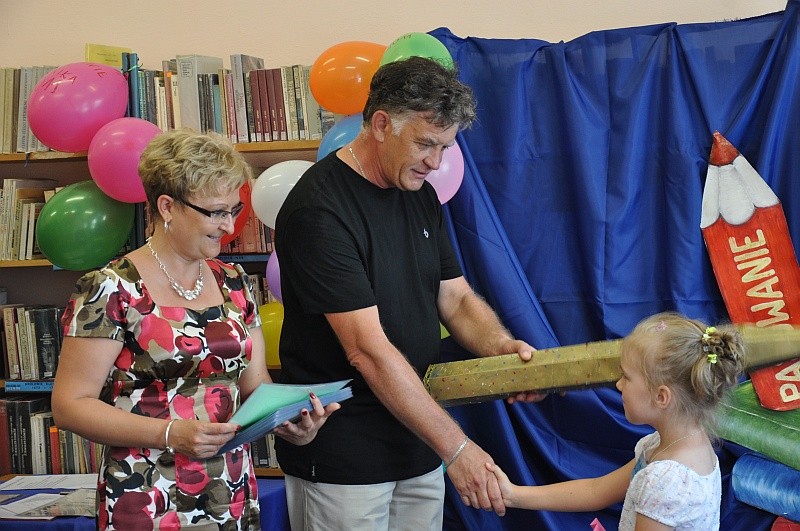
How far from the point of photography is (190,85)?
3.52 meters

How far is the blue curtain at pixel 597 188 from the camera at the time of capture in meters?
2.86

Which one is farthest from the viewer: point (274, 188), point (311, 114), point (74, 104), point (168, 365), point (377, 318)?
point (311, 114)

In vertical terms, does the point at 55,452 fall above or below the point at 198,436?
below

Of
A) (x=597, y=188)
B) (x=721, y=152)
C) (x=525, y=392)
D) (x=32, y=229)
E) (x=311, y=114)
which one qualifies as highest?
(x=311, y=114)

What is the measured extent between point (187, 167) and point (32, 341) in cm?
226

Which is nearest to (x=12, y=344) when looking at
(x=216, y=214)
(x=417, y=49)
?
(x=417, y=49)

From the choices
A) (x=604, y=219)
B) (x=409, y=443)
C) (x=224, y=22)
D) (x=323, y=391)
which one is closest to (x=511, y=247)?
(x=604, y=219)

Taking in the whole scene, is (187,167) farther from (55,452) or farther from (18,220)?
(55,452)

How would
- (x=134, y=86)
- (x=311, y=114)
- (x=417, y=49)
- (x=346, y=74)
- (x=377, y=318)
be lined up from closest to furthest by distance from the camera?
(x=377, y=318) < (x=417, y=49) < (x=346, y=74) < (x=311, y=114) < (x=134, y=86)

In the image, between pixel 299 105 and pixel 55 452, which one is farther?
pixel 55 452

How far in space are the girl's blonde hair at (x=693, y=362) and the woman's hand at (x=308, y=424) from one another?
0.63 meters

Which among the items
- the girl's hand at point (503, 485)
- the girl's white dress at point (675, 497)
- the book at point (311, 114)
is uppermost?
the book at point (311, 114)

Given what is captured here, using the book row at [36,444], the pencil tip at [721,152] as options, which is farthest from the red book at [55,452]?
the pencil tip at [721,152]

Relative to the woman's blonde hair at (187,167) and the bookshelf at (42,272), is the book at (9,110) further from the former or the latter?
the woman's blonde hair at (187,167)
